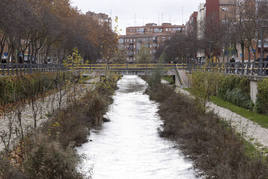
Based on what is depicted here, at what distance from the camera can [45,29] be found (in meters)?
46.8

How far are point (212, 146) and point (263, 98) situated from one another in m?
8.40

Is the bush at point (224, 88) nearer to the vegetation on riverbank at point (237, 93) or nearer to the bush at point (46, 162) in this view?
the vegetation on riverbank at point (237, 93)

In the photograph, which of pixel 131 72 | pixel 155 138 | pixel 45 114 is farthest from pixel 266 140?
pixel 131 72

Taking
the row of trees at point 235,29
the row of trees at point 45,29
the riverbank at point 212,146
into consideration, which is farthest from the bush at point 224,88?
the row of trees at point 45,29

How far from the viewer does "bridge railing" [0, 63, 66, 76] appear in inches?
1182

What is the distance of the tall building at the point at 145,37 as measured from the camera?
165 meters

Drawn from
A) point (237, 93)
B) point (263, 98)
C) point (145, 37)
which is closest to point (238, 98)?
point (237, 93)

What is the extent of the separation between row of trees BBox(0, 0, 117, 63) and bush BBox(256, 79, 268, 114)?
56.3 ft

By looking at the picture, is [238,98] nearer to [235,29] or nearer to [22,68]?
[22,68]

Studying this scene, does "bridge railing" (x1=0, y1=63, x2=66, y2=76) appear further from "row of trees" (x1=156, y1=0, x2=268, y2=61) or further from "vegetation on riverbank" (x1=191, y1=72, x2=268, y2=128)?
"row of trees" (x1=156, y1=0, x2=268, y2=61)

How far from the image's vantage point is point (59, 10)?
A: 5228cm

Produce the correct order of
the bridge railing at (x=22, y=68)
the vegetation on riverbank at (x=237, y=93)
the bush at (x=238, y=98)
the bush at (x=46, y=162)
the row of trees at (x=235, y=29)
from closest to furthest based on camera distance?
the bush at (x=46, y=162) < the vegetation on riverbank at (x=237, y=93) < the bush at (x=238, y=98) < the bridge railing at (x=22, y=68) < the row of trees at (x=235, y=29)

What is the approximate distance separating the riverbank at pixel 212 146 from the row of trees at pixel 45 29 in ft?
51.4

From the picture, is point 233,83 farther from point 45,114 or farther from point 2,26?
point 2,26
